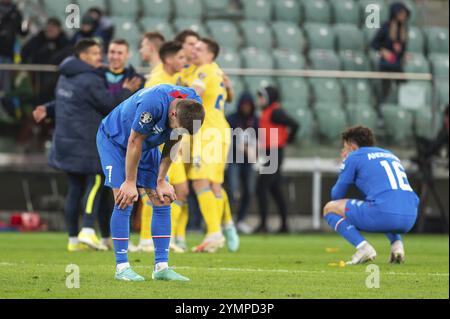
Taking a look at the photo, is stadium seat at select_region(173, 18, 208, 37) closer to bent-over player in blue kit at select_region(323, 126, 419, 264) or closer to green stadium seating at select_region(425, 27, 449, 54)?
green stadium seating at select_region(425, 27, 449, 54)

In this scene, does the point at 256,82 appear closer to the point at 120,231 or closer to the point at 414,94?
the point at 414,94

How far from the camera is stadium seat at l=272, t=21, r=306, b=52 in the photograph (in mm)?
20188

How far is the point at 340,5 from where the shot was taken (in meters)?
21.1

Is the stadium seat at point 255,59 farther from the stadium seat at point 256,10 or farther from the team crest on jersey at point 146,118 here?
the team crest on jersey at point 146,118

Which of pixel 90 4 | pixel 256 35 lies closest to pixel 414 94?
pixel 256 35

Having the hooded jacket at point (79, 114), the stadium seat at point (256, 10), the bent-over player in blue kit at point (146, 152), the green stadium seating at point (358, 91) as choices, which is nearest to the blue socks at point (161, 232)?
the bent-over player in blue kit at point (146, 152)

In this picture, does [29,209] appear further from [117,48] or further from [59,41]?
[117,48]

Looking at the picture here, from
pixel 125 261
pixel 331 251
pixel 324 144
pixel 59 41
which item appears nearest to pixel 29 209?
pixel 59 41

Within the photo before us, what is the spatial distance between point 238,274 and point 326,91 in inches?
366

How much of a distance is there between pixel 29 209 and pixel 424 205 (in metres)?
6.15

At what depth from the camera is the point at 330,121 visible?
18.1 m

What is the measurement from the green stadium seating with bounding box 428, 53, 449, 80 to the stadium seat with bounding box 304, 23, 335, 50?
1785mm

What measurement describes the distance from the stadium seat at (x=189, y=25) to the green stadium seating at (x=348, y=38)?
2.45 meters

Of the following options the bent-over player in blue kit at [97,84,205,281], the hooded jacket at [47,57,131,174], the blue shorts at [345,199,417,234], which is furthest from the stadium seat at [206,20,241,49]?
the bent-over player in blue kit at [97,84,205,281]
